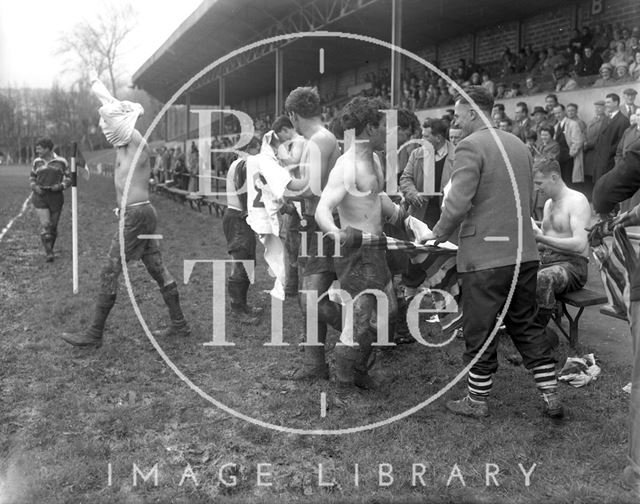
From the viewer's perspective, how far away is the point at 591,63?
1138 cm

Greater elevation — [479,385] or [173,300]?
[173,300]

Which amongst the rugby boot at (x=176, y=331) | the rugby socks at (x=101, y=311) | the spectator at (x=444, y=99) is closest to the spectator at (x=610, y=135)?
the spectator at (x=444, y=99)

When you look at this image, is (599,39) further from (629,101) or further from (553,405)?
(553,405)

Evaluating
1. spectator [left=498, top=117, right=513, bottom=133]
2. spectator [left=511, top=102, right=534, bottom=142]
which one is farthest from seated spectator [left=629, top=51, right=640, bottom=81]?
spectator [left=498, top=117, right=513, bottom=133]

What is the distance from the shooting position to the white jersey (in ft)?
15.9

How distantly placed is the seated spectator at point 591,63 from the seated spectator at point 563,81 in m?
0.35

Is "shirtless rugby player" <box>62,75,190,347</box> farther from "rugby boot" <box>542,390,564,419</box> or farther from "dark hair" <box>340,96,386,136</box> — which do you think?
"rugby boot" <box>542,390,564,419</box>

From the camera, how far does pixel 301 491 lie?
288 centimetres

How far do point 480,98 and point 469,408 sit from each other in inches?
72.4

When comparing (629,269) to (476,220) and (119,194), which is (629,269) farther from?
(119,194)

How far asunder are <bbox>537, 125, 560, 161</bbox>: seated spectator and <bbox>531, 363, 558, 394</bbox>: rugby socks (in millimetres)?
5328

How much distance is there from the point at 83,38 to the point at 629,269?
9.01 metres

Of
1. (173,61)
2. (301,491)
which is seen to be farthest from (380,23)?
(301,491)

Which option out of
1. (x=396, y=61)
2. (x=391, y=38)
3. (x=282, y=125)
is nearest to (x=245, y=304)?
(x=282, y=125)
